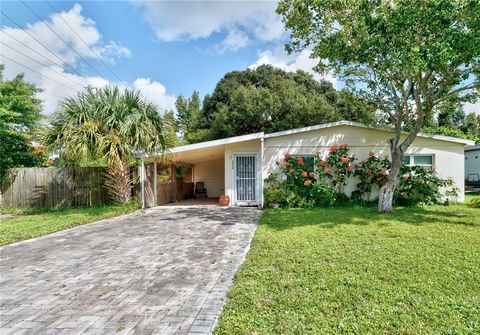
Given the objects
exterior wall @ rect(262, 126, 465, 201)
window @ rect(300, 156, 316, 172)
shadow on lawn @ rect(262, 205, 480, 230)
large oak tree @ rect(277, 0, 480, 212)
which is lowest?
shadow on lawn @ rect(262, 205, 480, 230)

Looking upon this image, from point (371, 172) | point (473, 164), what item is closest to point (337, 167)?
point (371, 172)

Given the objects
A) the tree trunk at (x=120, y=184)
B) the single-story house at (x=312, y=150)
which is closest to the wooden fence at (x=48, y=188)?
the tree trunk at (x=120, y=184)

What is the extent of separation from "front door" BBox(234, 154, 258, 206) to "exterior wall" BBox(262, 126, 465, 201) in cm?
53

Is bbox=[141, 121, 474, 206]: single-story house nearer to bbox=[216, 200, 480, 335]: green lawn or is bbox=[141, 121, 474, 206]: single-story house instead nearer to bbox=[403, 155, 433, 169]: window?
bbox=[403, 155, 433, 169]: window

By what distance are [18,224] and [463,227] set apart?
11918 millimetres

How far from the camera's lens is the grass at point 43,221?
6.49 m

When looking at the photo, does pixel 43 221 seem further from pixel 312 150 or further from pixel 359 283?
pixel 312 150

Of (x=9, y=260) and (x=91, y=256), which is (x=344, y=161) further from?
(x=9, y=260)

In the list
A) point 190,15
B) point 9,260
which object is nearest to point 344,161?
point 190,15

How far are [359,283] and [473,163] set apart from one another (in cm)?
2094

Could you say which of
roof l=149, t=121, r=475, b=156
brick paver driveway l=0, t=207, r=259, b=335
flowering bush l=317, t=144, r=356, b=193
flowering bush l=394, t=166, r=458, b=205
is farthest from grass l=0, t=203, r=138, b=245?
flowering bush l=394, t=166, r=458, b=205

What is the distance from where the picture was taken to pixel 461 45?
243 inches

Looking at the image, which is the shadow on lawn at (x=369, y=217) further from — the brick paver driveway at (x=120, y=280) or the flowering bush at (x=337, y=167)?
the flowering bush at (x=337, y=167)

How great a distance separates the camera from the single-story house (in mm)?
10797
